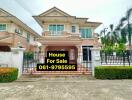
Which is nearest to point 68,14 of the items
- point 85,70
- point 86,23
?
point 86,23

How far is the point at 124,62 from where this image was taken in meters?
14.0

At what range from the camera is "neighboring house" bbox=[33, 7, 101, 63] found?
22047mm

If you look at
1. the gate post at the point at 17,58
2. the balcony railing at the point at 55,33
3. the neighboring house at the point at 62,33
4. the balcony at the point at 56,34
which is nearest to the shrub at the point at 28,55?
the gate post at the point at 17,58

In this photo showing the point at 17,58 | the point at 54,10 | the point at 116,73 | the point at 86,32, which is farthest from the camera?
the point at 86,32

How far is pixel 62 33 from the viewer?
78.5 feet

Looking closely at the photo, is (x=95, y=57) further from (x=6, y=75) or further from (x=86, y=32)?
(x=86, y=32)

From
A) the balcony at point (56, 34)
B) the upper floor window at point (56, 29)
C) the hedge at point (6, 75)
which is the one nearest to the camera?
the hedge at point (6, 75)

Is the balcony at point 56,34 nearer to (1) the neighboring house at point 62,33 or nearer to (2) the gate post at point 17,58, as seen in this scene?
(1) the neighboring house at point 62,33

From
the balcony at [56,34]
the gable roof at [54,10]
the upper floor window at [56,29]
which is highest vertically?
the gable roof at [54,10]

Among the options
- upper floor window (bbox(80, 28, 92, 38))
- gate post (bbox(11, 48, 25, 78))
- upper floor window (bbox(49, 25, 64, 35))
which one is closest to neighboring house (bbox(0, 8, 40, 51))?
→ upper floor window (bbox(49, 25, 64, 35))

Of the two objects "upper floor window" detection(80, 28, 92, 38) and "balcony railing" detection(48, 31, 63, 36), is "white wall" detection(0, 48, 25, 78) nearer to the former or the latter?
"balcony railing" detection(48, 31, 63, 36)

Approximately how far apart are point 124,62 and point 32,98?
30.7ft

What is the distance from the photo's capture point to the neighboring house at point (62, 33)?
22.0 meters

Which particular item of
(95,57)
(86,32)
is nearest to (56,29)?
(86,32)
